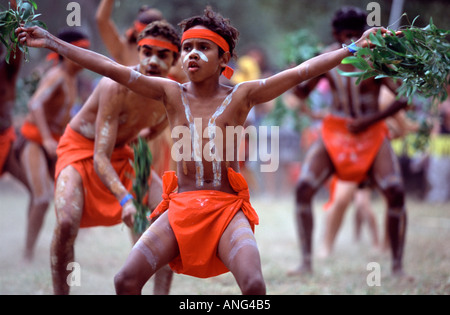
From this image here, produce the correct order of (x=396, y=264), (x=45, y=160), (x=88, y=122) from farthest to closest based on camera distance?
(x=45, y=160) → (x=396, y=264) → (x=88, y=122)

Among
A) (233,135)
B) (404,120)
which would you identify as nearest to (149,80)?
(233,135)

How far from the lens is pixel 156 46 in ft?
13.7

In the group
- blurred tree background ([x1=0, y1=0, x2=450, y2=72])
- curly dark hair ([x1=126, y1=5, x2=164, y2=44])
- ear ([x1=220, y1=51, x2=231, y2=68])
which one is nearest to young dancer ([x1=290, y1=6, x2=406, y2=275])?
curly dark hair ([x1=126, y1=5, x2=164, y2=44])

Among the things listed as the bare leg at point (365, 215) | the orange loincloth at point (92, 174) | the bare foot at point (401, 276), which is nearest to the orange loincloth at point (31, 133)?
the orange loincloth at point (92, 174)

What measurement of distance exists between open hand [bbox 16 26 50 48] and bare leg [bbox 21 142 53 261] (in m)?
3.22

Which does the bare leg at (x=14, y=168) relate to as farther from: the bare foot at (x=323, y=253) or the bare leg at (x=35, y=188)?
the bare foot at (x=323, y=253)

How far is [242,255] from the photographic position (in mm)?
3102

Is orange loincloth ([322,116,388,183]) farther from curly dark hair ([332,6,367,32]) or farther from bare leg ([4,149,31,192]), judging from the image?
bare leg ([4,149,31,192])

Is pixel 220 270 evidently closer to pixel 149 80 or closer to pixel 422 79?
pixel 149 80

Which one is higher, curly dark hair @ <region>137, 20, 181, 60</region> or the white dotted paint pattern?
curly dark hair @ <region>137, 20, 181, 60</region>

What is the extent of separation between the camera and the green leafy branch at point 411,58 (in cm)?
342

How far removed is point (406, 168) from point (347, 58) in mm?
8892

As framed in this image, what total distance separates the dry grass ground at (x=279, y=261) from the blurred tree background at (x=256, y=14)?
2.98m

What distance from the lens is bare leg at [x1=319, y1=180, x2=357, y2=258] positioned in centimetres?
679
